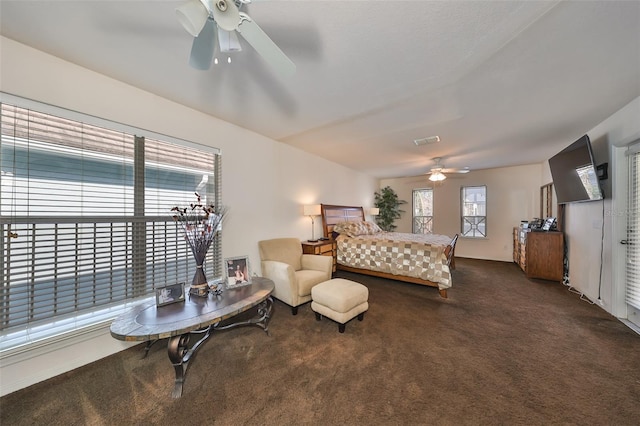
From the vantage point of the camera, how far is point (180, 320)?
1539 mm

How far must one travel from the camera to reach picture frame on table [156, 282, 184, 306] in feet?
5.82

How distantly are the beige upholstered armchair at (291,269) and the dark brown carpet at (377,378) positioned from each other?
0.29m

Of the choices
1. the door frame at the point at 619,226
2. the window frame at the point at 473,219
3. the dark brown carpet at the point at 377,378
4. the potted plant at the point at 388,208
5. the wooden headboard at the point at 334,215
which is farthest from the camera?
the potted plant at the point at 388,208

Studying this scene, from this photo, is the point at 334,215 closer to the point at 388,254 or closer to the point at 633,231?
the point at 388,254

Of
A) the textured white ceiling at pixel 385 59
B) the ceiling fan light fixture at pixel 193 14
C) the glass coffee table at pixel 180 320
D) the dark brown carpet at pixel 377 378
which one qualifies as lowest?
the dark brown carpet at pixel 377 378

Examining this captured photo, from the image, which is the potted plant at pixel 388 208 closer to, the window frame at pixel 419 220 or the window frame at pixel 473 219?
the window frame at pixel 419 220

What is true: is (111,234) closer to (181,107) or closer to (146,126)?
(146,126)

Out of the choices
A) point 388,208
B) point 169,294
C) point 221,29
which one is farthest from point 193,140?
point 388,208

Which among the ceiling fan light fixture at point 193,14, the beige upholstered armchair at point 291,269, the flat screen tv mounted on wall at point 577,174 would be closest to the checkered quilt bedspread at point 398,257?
the beige upholstered armchair at point 291,269

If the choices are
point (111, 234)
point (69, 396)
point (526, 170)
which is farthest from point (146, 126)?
point (526, 170)

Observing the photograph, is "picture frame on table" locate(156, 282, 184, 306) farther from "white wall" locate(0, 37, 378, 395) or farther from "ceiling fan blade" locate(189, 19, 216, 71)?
"ceiling fan blade" locate(189, 19, 216, 71)

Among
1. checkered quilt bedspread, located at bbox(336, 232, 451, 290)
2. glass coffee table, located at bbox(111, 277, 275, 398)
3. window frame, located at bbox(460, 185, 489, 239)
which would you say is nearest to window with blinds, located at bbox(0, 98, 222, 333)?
glass coffee table, located at bbox(111, 277, 275, 398)

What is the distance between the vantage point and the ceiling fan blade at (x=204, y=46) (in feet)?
3.96

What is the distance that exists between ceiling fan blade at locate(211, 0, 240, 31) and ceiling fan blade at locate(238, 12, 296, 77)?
30 mm
